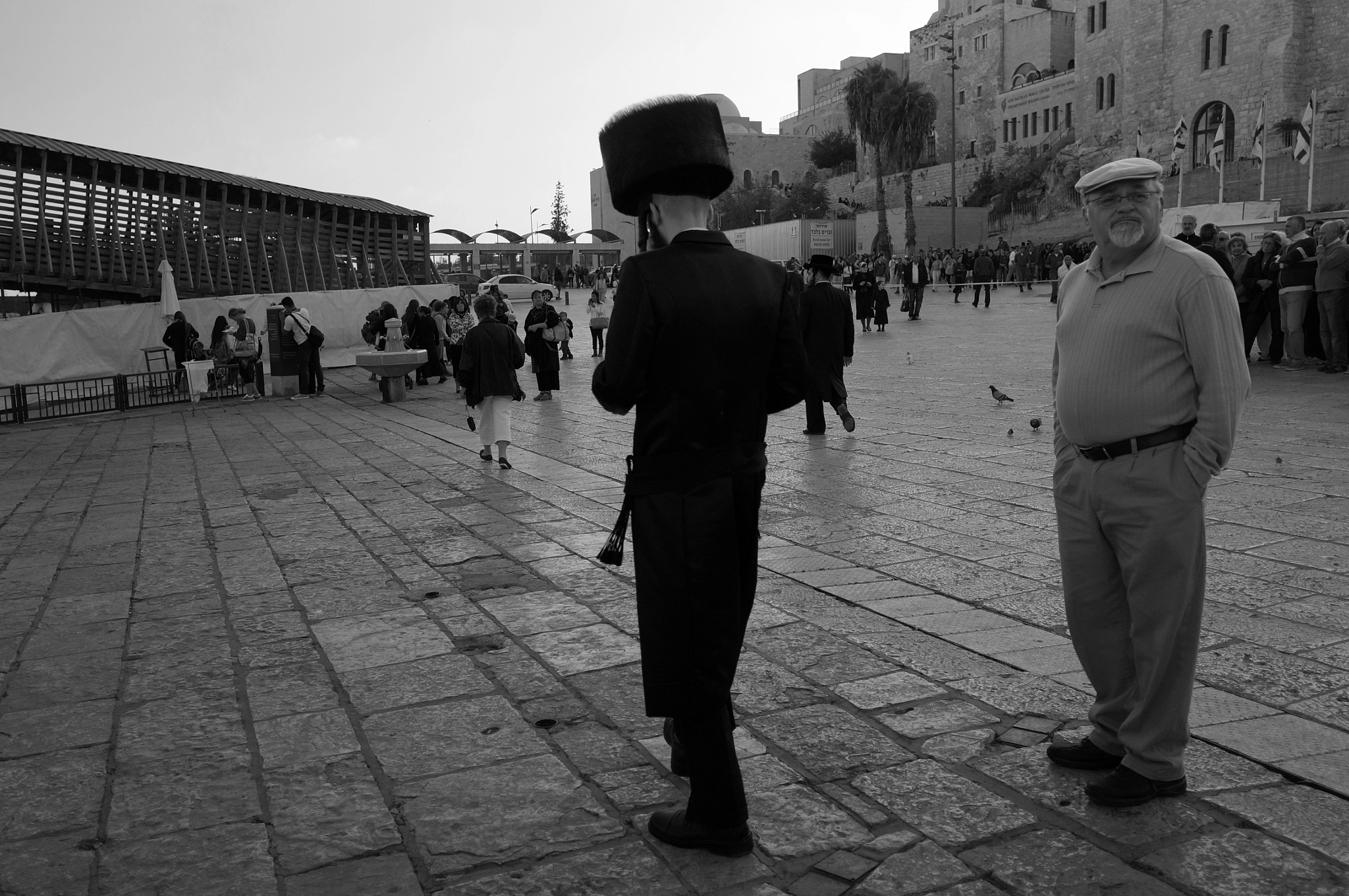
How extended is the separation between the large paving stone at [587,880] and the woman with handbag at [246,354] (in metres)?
16.0

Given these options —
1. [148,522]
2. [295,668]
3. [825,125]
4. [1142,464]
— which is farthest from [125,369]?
[825,125]

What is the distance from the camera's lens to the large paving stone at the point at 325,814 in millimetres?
2783

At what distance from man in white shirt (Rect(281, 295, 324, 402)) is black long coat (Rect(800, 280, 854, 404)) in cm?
1023

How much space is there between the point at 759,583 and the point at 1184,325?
8.99ft

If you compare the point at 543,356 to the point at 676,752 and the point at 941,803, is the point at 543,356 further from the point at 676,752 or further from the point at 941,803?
the point at 941,803

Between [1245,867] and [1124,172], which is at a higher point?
[1124,172]

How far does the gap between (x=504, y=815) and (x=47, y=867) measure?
1106 mm

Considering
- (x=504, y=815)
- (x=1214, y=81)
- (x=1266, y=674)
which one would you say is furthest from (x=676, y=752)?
(x=1214, y=81)

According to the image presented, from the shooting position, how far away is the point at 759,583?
17.1 feet

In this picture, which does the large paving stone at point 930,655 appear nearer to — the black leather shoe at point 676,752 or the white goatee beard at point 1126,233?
the black leather shoe at point 676,752

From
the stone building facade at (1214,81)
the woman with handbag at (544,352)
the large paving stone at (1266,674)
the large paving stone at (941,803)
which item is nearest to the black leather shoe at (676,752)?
the large paving stone at (941,803)

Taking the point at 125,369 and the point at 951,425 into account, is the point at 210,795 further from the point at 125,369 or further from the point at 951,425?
the point at 125,369

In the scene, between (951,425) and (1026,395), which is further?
(1026,395)

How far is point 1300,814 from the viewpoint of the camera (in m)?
2.75
